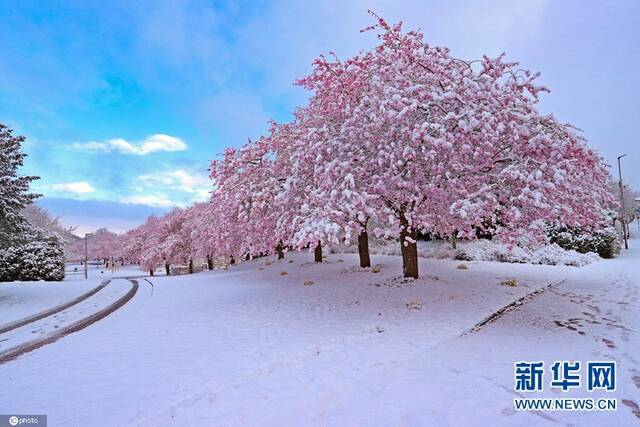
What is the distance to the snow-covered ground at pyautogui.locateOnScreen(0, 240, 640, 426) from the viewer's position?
14.0ft

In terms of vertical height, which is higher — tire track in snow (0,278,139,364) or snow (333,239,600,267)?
snow (333,239,600,267)

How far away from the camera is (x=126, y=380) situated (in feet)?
17.8

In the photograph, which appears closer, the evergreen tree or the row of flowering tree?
the row of flowering tree

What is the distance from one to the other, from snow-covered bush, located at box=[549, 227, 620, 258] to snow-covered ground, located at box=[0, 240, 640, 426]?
34.2 ft

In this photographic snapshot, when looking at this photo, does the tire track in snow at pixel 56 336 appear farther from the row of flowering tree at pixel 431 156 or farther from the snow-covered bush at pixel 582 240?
the snow-covered bush at pixel 582 240

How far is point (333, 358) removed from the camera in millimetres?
5965

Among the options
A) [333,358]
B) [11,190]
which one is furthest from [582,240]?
[11,190]

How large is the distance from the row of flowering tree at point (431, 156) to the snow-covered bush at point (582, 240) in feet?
42.0

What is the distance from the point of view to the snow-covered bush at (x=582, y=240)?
20.6m

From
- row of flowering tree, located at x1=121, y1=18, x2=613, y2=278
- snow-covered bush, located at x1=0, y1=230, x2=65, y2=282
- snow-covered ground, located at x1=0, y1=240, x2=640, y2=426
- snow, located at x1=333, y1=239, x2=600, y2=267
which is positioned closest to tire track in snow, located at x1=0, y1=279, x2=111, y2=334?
snow-covered ground, located at x1=0, y1=240, x2=640, y2=426

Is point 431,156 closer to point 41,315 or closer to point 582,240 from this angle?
point 41,315

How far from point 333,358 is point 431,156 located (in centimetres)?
447

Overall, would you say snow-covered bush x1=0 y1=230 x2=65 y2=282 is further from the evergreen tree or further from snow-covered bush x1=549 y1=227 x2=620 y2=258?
snow-covered bush x1=549 y1=227 x2=620 y2=258

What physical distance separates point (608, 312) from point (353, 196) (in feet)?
22.2
